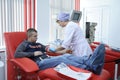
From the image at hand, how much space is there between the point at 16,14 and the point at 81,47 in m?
1.27

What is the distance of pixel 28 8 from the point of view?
10.0ft

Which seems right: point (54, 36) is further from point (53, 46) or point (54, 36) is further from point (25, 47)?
point (25, 47)

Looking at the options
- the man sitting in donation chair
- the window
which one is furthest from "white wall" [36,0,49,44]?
the man sitting in donation chair

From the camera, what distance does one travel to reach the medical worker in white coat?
91.4 inches

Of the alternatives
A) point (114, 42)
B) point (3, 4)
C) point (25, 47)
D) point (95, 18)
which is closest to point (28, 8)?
point (3, 4)

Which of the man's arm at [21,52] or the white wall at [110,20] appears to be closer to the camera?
the man's arm at [21,52]

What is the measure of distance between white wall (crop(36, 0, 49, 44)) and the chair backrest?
68cm

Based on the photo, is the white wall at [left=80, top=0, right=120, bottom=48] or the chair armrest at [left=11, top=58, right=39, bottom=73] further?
the white wall at [left=80, top=0, right=120, bottom=48]

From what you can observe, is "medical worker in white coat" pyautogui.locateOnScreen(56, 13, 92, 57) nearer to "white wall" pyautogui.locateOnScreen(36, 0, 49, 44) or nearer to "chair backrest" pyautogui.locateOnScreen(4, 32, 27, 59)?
"chair backrest" pyautogui.locateOnScreen(4, 32, 27, 59)

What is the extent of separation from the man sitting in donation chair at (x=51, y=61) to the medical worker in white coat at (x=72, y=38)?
1.10 ft

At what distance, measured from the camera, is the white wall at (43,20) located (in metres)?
3.10

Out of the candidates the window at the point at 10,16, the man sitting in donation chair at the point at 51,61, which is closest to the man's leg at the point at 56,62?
the man sitting in donation chair at the point at 51,61

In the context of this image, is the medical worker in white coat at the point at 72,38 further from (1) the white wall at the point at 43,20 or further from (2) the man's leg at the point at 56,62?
(1) the white wall at the point at 43,20

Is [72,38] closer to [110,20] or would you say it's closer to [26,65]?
[26,65]
